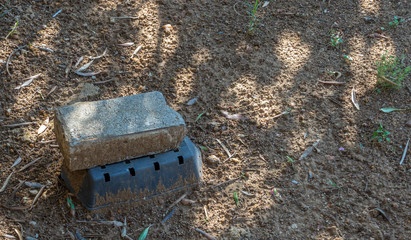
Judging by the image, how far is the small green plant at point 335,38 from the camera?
3877 millimetres

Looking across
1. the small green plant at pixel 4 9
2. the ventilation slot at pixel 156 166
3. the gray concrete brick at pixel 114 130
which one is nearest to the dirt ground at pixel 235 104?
the small green plant at pixel 4 9

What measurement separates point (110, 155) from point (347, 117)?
1858 mm

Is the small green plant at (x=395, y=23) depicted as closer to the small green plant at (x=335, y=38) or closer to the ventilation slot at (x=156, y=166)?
the small green plant at (x=335, y=38)

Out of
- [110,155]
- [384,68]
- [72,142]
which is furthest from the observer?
[384,68]

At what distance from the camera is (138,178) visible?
8.34 feet

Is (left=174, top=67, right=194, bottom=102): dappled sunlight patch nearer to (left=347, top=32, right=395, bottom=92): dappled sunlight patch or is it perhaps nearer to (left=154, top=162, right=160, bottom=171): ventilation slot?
(left=154, top=162, right=160, bottom=171): ventilation slot

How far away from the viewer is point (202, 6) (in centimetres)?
413

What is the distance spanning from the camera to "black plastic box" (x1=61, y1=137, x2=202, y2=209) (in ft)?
8.07

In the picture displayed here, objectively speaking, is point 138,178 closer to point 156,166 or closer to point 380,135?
point 156,166

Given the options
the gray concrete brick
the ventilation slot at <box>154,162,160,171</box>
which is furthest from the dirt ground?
the gray concrete brick

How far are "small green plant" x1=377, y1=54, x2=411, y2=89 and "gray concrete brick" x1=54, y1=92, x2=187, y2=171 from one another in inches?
73.1

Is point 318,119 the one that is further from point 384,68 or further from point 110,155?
point 110,155

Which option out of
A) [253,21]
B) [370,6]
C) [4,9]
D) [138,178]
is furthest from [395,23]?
[4,9]

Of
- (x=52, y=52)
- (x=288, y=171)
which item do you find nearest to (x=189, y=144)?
(x=288, y=171)
